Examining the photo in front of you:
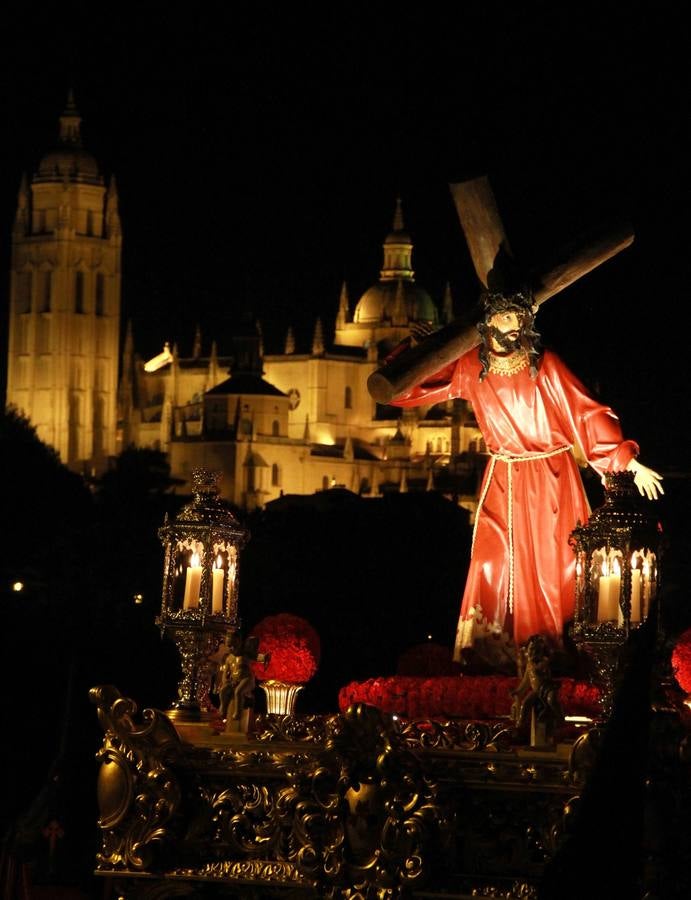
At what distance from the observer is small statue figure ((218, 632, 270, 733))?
44.6 ft

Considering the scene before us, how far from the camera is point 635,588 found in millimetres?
13414

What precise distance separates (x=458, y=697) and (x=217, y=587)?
4.82 ft

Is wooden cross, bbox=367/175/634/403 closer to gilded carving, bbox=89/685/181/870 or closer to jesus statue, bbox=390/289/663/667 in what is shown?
jesus statue, bbox=390/289/663/667

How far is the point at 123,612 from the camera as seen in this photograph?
151ft

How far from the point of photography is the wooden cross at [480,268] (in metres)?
14.3

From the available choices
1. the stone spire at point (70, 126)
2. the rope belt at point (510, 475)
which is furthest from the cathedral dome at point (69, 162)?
the rope belt at point (510, 475)

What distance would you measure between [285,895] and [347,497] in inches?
3678

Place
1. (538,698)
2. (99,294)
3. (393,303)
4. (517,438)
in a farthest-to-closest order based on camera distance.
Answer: (99,294), (393,303), (517,438), (538,698)

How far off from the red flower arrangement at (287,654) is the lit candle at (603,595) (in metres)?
1.78

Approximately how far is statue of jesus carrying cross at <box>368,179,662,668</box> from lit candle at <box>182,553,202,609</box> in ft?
4.50

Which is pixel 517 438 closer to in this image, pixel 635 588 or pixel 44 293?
pixel 635 588

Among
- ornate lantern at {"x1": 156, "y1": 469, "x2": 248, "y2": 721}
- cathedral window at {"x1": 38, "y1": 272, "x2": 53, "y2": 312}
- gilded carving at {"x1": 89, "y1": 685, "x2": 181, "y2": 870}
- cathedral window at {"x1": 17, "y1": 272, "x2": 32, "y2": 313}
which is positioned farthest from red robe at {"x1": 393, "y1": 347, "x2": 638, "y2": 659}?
cathedral window at {"x1": 17, "y1": 272, "x2": 32, "y2": 313}

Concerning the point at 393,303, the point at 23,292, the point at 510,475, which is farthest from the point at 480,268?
the point at 23,292

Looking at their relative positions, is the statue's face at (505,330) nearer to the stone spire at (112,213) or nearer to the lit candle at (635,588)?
→ the lit candle at (635,588)
